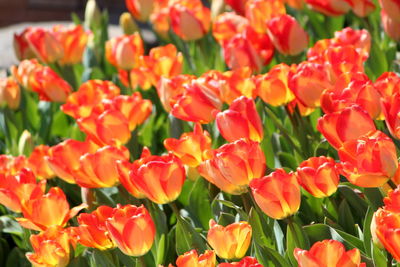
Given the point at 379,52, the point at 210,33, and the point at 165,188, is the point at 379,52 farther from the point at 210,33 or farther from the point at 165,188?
the point at 165,188

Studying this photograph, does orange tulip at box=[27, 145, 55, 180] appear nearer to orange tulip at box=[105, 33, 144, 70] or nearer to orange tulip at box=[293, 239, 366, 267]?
orange tulip at box=[105, 33, 144, 70]

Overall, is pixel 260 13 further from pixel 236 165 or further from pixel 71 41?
pixel 236 165

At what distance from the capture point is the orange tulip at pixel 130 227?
133 cm

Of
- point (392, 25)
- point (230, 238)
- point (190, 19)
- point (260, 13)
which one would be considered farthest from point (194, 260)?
point (190, 19)

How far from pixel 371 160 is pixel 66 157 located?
70cm

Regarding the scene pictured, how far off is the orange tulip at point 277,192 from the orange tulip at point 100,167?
367 mm

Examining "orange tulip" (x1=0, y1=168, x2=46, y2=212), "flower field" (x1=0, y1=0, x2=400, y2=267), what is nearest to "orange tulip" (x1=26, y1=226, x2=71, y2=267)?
"flower field" (x1=0, y1=0, x2=400, y2=267)

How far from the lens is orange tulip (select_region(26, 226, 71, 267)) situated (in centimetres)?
146

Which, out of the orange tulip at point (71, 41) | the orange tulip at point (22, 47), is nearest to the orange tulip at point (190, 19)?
the orange tulip at point (71, 41)

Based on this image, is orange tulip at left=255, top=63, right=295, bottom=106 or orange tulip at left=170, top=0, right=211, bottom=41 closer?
orange tulip at left=255, top=63, right=295, bottom=106

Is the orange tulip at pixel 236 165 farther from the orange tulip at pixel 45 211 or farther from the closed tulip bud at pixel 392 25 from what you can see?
the closed tulip bud at pixel 392 25

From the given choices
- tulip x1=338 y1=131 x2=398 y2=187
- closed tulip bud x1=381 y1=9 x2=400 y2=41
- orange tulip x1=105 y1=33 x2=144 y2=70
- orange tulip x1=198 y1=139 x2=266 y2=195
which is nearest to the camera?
tulip x1=338 y1=131 x2=398 y2=187

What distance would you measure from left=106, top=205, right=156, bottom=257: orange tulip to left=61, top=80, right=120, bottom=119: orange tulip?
0.62 metres

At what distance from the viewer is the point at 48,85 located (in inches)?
A: 89.1
